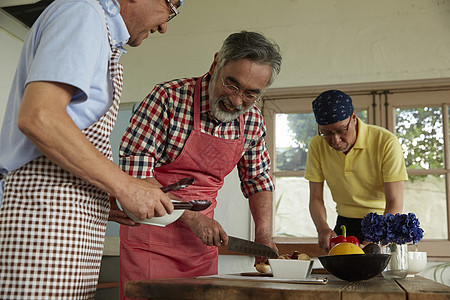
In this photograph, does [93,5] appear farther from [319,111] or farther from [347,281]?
[319,111]

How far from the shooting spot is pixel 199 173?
2.02 m

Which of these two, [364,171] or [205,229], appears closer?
[205,229]

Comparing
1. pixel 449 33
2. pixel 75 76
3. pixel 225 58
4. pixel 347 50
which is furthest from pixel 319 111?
pixel 75 76

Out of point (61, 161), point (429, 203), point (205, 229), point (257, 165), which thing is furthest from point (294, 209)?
point (61, 161)

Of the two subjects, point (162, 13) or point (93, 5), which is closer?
point (93, 5)

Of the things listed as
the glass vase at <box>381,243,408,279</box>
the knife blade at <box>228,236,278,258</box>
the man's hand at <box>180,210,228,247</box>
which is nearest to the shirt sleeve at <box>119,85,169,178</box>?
the man's hand at <box>180,210,228,247</box>

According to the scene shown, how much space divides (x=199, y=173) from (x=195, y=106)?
0.90 ft

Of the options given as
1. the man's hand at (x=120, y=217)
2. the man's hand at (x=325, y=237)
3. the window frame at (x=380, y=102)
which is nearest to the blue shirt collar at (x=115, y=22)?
the man's hand at (x=120, y=217)

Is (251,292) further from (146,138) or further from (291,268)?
(146,138)

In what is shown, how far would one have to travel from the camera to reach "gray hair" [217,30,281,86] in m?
1.96

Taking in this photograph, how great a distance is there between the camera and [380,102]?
3.71 metres

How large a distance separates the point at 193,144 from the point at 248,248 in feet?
1.52

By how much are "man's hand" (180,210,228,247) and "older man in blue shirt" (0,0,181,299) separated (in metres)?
0.62

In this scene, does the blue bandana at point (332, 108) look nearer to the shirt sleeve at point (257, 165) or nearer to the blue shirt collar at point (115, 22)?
the shirt sleeve at point (257, 165)
